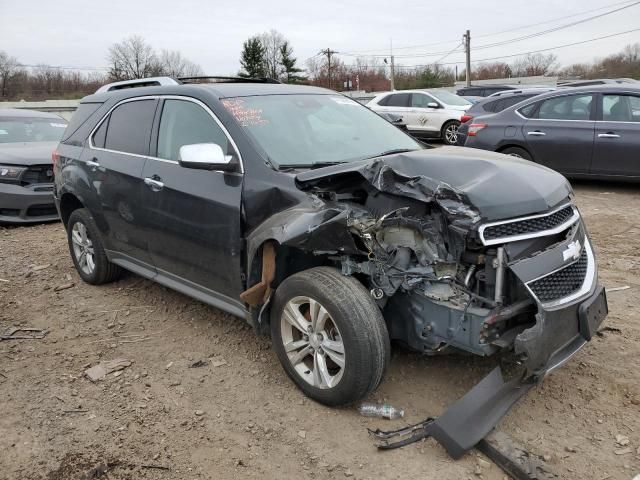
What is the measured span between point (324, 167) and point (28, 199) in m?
6.11

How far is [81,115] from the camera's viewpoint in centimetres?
528

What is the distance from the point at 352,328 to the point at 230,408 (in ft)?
3.10

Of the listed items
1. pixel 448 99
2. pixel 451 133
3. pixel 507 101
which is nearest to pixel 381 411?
pixel 507 101

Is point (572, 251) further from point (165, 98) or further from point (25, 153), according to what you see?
point (25, 153)

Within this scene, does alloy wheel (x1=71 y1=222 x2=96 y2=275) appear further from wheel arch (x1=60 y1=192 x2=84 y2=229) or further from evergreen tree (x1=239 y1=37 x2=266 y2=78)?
evergreen tree (x1=239 y1=37 x2=266 y2=78)

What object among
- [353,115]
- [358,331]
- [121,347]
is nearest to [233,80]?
[353,115]

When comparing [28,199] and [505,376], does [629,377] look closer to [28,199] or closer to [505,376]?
[505,376]

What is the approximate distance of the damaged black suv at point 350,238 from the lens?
9.05 feet

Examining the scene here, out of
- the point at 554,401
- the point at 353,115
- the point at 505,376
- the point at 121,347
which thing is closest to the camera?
the point at 554,401

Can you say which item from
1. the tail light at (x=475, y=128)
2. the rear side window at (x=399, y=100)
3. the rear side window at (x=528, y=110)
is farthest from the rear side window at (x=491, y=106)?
the rear side window at (x=399, y=100)

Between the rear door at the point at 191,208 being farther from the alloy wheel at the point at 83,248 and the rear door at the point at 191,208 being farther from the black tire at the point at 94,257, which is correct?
the alloy wheel at the point at 83,248

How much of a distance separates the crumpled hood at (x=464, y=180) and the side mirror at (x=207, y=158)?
1.66 feet

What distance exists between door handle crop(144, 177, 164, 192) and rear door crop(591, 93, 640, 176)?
6.59 m

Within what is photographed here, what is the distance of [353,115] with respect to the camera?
4340mm
